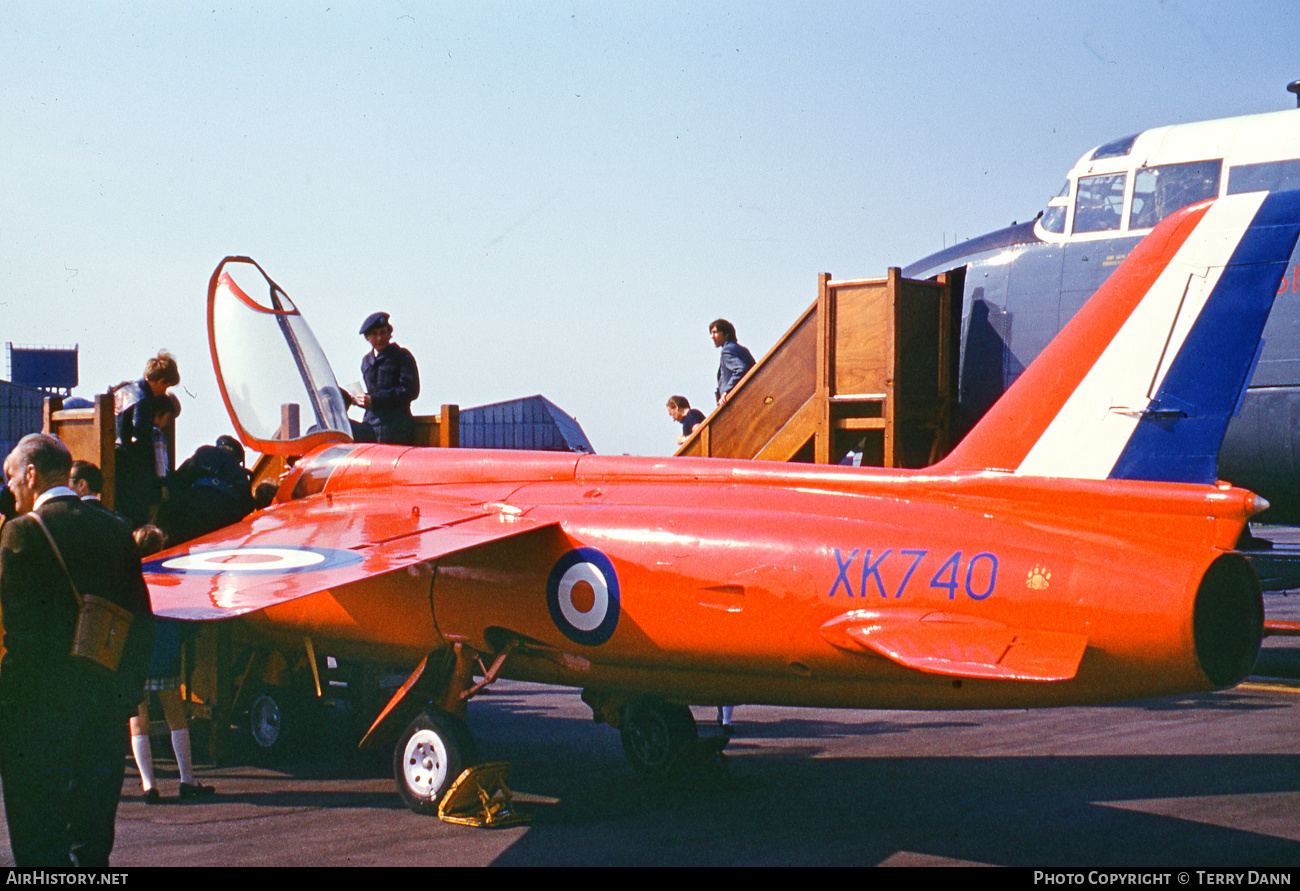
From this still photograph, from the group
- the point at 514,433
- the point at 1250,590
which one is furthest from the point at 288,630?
the point at 514,433

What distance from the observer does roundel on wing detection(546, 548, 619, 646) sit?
278 inches

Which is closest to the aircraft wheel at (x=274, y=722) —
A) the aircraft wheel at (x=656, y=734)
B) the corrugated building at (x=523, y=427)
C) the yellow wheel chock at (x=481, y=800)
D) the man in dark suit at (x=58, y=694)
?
the yellow wheel chock at (x=481, y=800)

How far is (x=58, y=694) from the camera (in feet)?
16.0

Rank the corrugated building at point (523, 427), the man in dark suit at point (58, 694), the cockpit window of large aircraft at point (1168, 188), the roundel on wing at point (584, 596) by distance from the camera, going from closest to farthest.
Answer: the man in dark suit at point (58, 694)
the roundel on wing at point (584, 596)
the cockpit window of large aircraft at point (1168, 188)
the corrugated building at point (523, 427)

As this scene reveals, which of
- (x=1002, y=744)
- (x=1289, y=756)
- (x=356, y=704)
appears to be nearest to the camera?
(x=1289, y=756)

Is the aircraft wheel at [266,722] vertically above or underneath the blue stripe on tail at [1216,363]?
underneath

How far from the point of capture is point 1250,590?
5773mm

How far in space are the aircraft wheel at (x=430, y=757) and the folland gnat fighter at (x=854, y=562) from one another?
0.8 inches

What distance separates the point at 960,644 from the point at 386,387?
248 inches

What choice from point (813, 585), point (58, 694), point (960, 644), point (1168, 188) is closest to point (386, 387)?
point (813, 585)

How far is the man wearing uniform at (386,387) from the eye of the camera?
408 inches

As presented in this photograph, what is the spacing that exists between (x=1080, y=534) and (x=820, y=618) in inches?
55.7

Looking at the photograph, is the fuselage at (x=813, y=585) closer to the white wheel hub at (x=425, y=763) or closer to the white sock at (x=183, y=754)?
the white wheel hub at (x=425, y=763)
